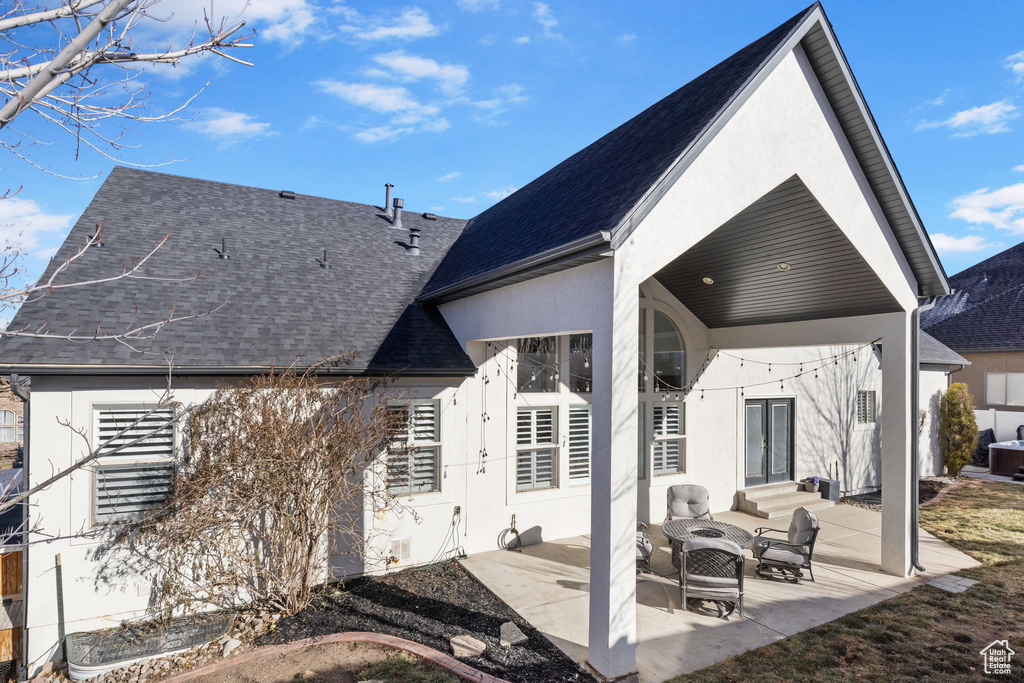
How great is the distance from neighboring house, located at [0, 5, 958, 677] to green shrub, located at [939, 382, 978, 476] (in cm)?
710

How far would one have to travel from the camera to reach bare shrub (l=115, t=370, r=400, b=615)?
6.95m

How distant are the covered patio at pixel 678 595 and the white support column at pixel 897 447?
1.57ft

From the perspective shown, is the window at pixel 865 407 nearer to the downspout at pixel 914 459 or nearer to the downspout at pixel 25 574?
the downspout at pixel 914 459

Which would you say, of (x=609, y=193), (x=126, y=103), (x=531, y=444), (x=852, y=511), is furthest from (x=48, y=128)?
(x=852, y=511)

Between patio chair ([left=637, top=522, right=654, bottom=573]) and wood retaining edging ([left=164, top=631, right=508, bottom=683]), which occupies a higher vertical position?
patio chair ([left=637, top=522, right=654, bottom=573])

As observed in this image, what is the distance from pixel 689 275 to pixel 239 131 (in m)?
8.02

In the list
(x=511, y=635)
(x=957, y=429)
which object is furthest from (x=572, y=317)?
(x=957, y=429)

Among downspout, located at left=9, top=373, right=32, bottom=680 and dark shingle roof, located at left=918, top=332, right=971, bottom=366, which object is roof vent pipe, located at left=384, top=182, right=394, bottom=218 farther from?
dark shingle roof, located at left=918, top=332, right=971, bottom=366

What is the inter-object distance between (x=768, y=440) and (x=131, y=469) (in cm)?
1314

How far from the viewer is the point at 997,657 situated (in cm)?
604

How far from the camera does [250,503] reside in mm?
7012

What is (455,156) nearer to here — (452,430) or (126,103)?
(452,430)

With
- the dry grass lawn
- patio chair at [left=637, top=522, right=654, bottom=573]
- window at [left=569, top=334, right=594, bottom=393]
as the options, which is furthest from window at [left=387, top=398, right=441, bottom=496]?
the dry grass lawn

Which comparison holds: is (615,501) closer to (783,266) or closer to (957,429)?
(783,266)
